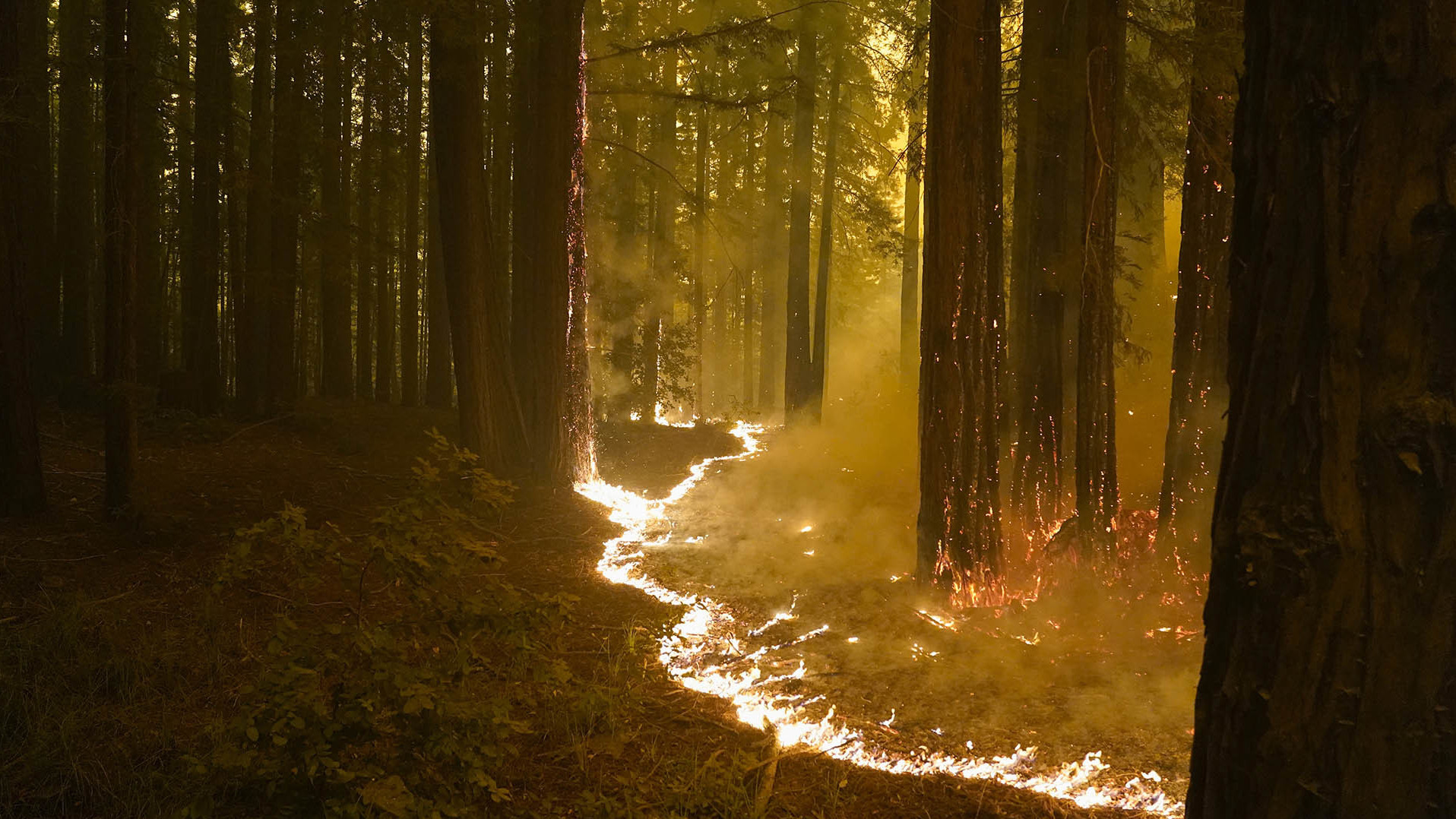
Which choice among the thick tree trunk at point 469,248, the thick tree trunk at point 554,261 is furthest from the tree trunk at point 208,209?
the thick tree trunk at point 554,261

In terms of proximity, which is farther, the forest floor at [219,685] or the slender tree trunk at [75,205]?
the slender tree trunk at [75,205]

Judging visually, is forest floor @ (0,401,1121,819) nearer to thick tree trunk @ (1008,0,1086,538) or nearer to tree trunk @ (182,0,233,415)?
tree trunk @ (182,0,233,415)

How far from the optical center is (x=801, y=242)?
19.3 meters

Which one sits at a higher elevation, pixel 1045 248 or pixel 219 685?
pixel 1045 248

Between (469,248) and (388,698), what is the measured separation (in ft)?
26.8

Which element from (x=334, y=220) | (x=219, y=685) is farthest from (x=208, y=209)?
(x=219, y=685)

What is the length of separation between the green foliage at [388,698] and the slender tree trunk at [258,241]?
8398 millimetres

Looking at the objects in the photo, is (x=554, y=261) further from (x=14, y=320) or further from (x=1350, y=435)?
(x=1350, y=435)

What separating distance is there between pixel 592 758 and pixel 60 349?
1244 centimetres

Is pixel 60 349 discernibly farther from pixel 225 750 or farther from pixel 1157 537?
pixel 1157 537

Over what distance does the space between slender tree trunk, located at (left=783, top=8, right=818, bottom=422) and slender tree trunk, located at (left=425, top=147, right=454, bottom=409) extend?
24.0 ft

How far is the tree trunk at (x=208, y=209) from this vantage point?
1152 cm

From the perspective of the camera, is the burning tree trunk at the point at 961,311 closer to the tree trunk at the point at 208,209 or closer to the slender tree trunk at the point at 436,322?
the tree trunk at the point at 208,209

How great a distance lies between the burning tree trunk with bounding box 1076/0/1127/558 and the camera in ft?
24.2
